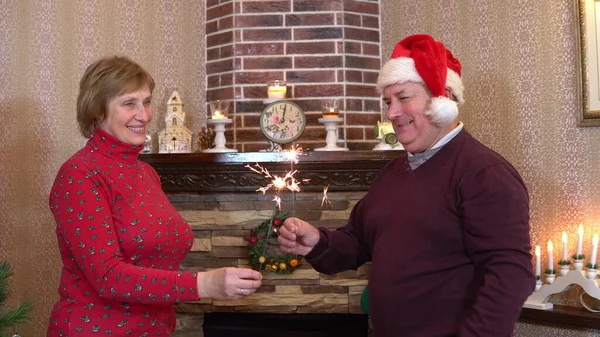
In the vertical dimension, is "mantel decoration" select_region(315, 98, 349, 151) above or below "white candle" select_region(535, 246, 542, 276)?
above

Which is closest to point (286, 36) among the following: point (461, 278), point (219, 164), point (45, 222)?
point (219, 164)

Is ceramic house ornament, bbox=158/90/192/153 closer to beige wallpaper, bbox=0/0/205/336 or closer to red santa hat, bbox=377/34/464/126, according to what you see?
beige wallpaper, bbox=0/0/205/336

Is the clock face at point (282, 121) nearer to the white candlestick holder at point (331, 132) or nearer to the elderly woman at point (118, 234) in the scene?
the white candlestick holder at point (331, 132)

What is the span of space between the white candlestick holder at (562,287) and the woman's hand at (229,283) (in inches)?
67.8

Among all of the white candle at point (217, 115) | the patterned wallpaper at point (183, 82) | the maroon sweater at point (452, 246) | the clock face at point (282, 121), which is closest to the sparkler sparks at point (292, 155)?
the clock face at point (282, 121)

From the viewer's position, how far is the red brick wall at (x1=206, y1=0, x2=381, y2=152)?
3.62 m

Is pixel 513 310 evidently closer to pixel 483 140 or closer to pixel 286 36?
pixel 483 140

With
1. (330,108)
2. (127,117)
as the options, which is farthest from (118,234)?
(330,108)

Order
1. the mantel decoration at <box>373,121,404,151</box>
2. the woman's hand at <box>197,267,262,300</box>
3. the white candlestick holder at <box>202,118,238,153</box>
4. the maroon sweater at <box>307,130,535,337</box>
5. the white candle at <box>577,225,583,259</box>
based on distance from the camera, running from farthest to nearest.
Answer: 1. the white candlestick holder at <box>202,118,238,153</box>
2. the mantel decoration at <box>373,121,404,151</box>
3. the white candle at <box>577,225,583,259</box>
4. the woman's hand at <box>197,267,262,300</box>
5. the maroon sweater at <box>307,130,535,337</box>

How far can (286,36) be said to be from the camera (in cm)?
363

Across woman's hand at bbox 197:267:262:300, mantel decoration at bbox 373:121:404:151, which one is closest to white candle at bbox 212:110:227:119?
mantel decoration at bbox 373:121:404:151

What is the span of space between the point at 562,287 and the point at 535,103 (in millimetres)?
839

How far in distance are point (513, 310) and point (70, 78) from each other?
9.03 ft

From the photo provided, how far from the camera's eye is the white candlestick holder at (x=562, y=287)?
298 cm
